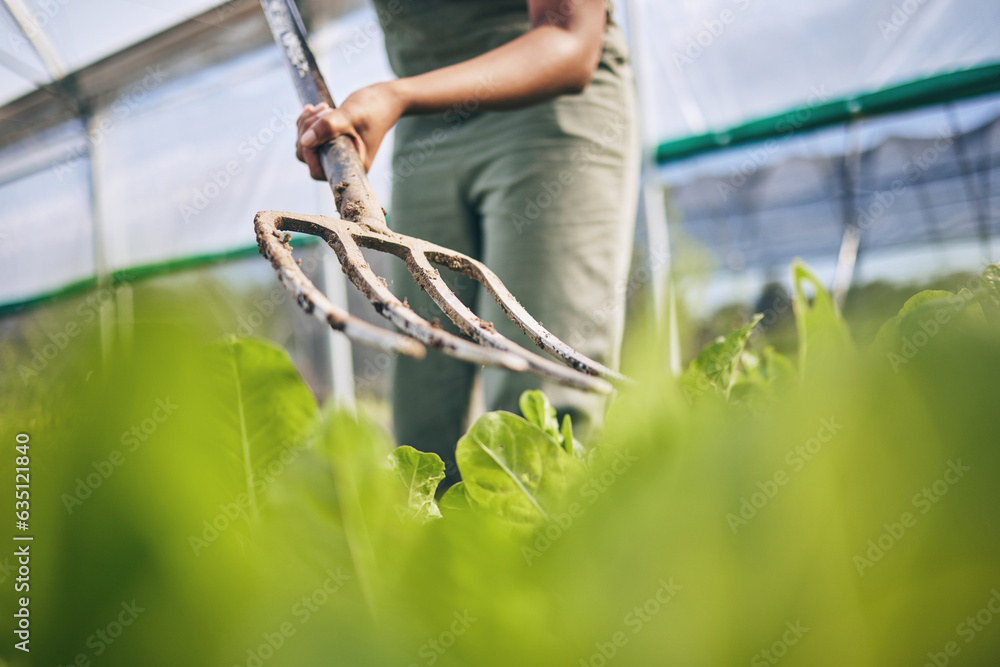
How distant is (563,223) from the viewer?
0.83 m

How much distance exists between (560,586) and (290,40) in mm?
623

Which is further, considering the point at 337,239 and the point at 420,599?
the point at 337,239

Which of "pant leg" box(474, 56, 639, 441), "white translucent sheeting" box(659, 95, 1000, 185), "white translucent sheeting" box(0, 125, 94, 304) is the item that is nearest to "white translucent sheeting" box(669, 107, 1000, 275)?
"white translucent sheeting" box(659, 95, 1000, 185)

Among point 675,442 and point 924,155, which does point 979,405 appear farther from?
point 924,155

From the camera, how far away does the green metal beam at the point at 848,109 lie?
2.64m

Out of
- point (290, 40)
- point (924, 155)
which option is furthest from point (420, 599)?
point (924, 155)

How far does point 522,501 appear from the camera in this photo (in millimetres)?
237

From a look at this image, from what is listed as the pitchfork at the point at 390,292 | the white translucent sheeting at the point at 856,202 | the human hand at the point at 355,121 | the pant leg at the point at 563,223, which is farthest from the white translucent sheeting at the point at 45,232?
the pitchfork at the point at 390,292

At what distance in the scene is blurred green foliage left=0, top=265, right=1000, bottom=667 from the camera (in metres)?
0.09

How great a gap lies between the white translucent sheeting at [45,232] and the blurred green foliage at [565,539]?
17.4 feet

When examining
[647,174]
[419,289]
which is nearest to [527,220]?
[419,289]

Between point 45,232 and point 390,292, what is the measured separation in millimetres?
5581

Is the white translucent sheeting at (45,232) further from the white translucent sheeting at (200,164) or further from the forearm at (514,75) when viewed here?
the forearm at (514,75)

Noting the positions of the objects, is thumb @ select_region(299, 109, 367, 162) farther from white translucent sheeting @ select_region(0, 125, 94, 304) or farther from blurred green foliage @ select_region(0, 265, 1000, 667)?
white translucent sheeting @ select_region(0, 125, 94, 304)
